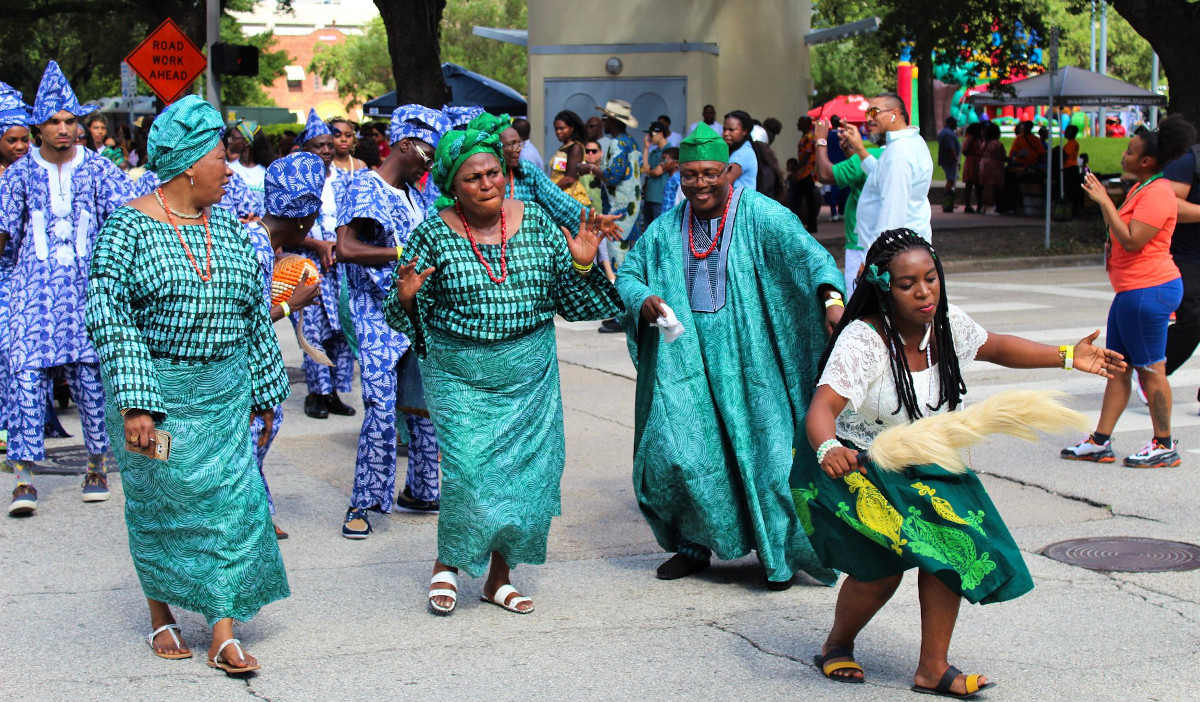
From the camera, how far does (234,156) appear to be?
11.6m

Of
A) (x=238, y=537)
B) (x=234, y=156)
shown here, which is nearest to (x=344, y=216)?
(x=238, y=537)

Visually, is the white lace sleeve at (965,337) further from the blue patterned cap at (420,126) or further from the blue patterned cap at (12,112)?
the blue patterned cap at (12,112)

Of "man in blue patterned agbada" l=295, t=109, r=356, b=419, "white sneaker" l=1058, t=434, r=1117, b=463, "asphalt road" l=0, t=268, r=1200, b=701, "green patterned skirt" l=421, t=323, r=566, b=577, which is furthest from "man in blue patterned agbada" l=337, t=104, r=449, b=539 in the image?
"white sneaker" l=1058, t=434, r=1117, b=463

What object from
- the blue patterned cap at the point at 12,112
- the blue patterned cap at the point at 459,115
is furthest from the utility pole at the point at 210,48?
the blue patterned cap at the point at 459,115

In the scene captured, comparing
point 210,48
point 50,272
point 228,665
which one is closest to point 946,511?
point 228,665

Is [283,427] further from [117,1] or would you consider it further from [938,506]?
[117,1]

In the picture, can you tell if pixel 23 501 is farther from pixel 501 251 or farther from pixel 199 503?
pixel 501 251

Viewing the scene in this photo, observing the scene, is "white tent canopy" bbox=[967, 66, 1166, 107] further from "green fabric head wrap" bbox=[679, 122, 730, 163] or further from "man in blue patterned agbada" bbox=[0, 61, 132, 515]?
"green fabric head wrap" bbox=[679, 122, 730, 163]

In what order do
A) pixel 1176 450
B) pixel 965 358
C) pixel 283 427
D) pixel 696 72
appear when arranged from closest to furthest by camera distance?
pixel 965 358 → pixel 1176 450 → pixel 283 427 → pixel 696 72

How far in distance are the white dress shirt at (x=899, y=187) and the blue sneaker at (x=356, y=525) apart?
10.9 ft

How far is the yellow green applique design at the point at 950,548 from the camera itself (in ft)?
13.3

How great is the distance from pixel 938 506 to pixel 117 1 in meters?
33.6

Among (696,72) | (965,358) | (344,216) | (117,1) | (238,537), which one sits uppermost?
(117,1)

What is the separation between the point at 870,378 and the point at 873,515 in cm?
42
